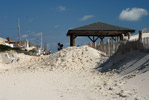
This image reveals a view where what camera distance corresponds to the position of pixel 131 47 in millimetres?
9297

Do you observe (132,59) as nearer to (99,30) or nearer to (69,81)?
(69,81)

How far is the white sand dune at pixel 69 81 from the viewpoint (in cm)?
497

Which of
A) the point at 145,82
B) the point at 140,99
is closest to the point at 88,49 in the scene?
the point at 145,82

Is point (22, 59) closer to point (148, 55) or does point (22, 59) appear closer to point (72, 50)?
point (72, 50)

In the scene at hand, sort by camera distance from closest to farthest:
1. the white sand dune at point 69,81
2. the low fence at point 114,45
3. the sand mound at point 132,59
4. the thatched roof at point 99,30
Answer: the white sand dune at point 69,81 < the sand mound at point 132,59 < the low fence at point 114,45 < the thatched roof at point 99,30

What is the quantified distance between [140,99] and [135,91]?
0.74 metres

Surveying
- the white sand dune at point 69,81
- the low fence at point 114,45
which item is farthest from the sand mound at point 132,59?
the white sand dune at point 69,81

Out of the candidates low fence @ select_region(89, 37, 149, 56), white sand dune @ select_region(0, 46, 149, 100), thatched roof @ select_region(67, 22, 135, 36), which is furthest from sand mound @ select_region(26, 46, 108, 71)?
thatched roof @ select_region(67, 22, 135, 36)

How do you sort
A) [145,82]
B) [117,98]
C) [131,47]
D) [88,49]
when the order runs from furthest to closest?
[88,49]
[131,47]
[145,82]
[117,98]

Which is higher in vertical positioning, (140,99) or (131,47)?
(131,47)

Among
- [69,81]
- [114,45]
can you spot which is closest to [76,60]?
[114,45]

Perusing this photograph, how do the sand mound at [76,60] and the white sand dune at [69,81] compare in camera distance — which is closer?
the white sand dune at [69,81]

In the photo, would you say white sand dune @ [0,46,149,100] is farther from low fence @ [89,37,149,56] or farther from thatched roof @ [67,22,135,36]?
thatched roof @ [67,22,135,36]

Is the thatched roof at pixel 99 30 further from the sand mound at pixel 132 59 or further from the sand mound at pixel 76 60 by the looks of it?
the sand mound at pixel 132 59
